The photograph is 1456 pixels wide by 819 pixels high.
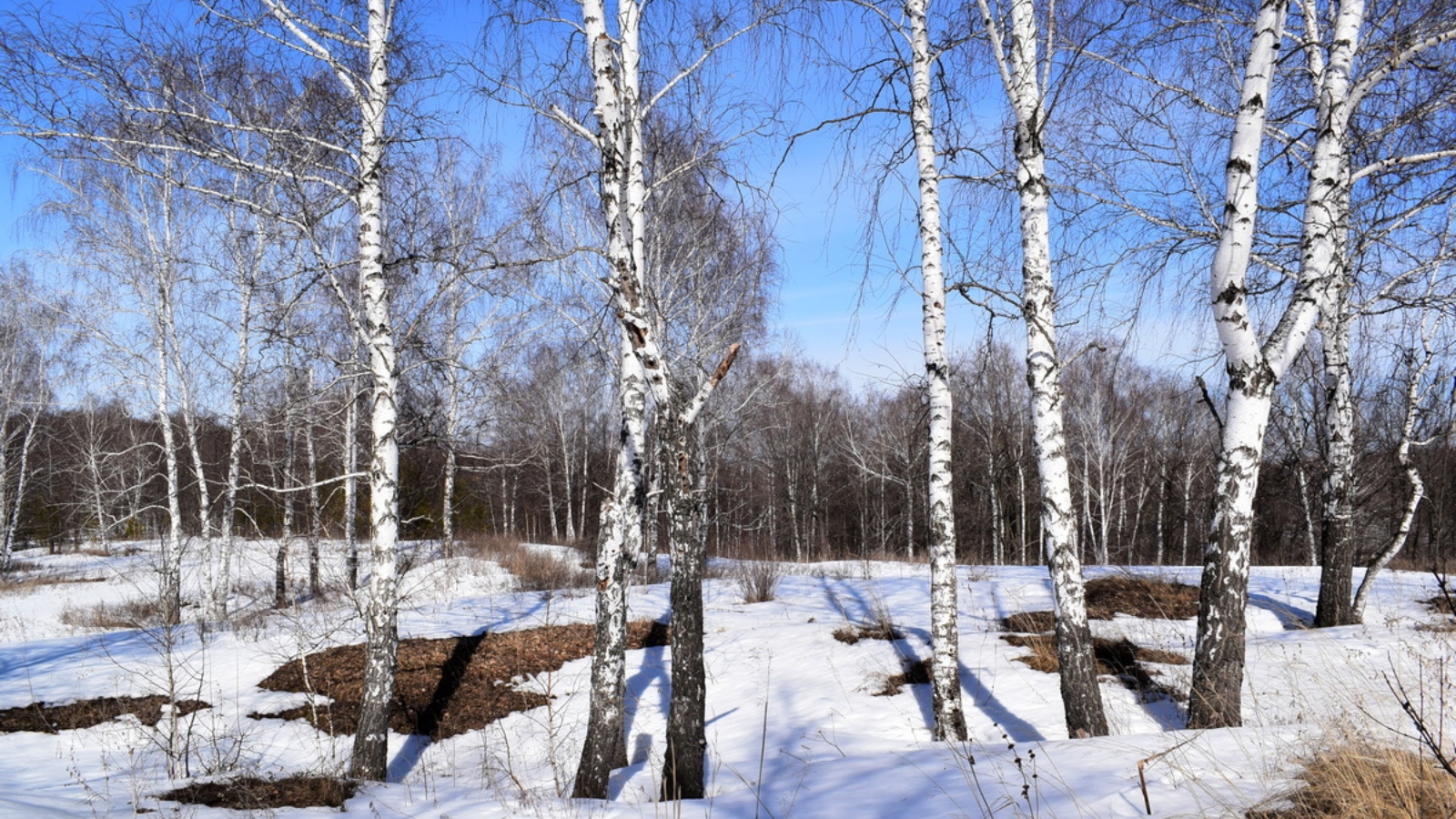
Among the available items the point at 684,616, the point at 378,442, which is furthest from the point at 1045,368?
the point at 378,442

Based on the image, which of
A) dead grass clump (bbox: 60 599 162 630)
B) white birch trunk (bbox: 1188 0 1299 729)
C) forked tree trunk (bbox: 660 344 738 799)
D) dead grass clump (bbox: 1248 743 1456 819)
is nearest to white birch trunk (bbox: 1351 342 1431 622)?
white birch trunk (bbox: 1188 0 1299 729)

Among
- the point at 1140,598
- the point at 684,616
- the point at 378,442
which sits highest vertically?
the point at 378,442

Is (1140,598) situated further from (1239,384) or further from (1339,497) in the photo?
(1239,384)

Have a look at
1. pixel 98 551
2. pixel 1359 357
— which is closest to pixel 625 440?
pixel 1359 357

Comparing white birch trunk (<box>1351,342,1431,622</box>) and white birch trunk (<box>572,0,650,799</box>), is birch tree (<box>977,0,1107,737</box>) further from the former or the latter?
white birch trunk (<box>1351,342,1431,622</box>)

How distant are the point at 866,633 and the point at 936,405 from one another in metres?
4.10

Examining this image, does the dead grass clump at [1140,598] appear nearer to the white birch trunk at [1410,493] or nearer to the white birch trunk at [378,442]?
the white birch trunk at [1410,493]

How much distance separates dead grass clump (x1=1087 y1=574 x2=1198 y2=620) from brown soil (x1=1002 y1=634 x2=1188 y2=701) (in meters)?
1.88

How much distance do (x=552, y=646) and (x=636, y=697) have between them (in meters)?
1.99

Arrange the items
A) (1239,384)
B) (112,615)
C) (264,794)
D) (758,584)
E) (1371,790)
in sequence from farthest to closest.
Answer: (112,615), (758,584), (1239,384), (264,794), (1371,790)

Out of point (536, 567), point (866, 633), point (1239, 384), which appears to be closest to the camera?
point (1239, 384)

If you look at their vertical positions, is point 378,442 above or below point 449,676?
above

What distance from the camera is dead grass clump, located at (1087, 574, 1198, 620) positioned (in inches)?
380

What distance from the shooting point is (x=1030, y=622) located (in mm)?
8797
